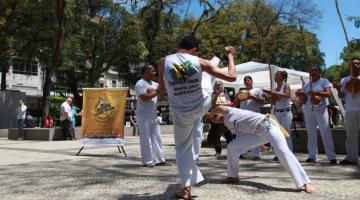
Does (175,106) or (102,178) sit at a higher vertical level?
(175,106)

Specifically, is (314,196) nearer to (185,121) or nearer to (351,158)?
(185,121)

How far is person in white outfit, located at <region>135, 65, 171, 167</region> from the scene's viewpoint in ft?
28.0

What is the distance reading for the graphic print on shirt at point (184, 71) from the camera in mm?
5301

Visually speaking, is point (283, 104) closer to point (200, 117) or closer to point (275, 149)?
point (275, 149)

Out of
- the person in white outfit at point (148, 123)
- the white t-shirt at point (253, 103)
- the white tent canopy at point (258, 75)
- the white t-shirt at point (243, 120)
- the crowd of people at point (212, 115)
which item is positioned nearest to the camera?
the crowd of people at point (212, 115)

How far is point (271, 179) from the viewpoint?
677 centimetres

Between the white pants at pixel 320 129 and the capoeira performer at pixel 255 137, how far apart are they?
9.96 feet

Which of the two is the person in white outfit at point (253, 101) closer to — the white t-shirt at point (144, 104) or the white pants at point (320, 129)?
the white pants at point (320, 129)

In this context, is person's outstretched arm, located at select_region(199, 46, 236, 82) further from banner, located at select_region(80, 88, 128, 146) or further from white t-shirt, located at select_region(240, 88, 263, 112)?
banner, located at select_region(80, 88, 128, 146)

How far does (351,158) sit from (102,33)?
3220 cm

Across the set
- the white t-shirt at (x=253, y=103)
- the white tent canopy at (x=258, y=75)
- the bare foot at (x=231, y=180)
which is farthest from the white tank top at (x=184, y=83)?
the white tent canopy at (x=258, y=75)

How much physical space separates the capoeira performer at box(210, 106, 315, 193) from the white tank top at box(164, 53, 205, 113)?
75 cm

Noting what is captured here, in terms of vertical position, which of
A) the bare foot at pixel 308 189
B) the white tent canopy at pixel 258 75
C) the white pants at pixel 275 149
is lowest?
the bare foot at pixel 308 189

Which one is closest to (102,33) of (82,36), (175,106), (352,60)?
(82,36)
